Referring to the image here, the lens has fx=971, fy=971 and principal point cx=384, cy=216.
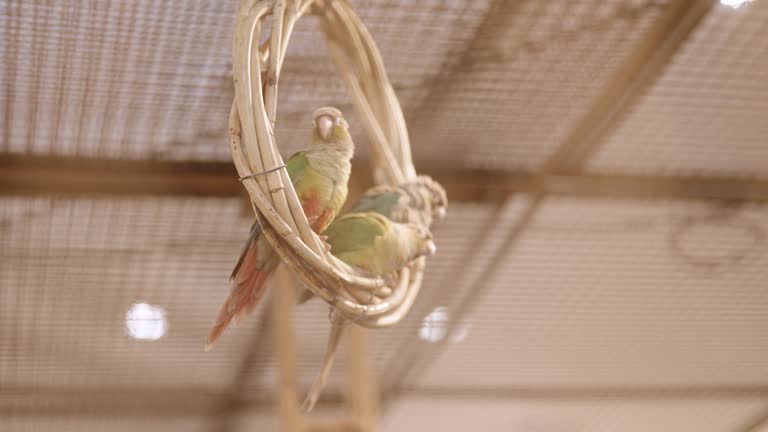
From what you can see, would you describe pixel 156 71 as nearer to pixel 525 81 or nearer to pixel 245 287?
pixel 525 81

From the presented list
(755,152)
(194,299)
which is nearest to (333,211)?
(755,152)

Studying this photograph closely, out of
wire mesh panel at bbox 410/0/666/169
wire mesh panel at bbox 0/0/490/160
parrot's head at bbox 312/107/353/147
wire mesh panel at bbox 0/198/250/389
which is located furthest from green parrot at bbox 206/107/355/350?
wire mesh panel at bbox 0/198/250/389

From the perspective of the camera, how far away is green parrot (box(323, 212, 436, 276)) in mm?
834

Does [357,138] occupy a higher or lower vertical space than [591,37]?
lower

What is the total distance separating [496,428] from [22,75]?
2.12 m

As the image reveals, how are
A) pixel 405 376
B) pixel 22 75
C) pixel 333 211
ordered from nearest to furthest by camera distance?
pixel 333 211 < pixel 22 75 < pixel 405 376

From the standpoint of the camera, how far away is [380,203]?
3.06 feet

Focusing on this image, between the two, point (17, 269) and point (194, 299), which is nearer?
point (17, 269)

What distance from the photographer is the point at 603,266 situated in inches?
92.4

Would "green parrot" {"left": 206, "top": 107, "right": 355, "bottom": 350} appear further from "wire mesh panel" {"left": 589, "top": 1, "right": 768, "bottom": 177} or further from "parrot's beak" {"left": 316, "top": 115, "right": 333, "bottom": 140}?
"wire mesh panel" {"left": 589, "top": 1, "right": 768, "bottom": 177}

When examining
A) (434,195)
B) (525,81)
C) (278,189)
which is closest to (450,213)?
(525,81)

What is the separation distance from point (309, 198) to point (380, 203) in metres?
0.13

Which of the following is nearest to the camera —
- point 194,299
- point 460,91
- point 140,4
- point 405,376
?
point 140,4

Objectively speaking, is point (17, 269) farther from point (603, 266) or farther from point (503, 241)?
point (603, 266)
